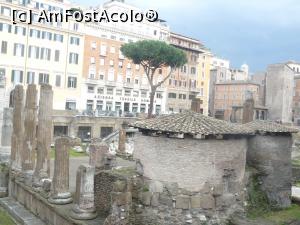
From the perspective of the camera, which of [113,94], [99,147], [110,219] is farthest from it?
[113,94]

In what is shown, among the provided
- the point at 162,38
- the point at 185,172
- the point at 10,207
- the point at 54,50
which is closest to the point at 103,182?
the point at 185,172

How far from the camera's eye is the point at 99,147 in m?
15.3

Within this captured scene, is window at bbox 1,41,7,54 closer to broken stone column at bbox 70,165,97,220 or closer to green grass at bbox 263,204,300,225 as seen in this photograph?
broken stone column at bbox 70,165,97,220

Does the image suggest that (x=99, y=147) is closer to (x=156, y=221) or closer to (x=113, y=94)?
(x=156, y=221)

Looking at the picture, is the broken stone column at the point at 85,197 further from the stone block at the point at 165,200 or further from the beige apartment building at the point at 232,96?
the beige apartment building at the point at 232,96

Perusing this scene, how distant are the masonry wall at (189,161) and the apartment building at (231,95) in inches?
1865

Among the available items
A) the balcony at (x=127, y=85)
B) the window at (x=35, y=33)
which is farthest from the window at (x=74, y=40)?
the balcony at (x=127, y=85)

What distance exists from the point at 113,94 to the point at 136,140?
36.5 m

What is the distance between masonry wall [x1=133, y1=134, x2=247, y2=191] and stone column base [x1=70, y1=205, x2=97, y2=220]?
2.06 meters

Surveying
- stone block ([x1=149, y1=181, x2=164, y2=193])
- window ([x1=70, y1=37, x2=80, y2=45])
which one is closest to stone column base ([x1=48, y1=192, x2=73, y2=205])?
stone block ([x1=149, y1=181, x2=164, y2=193])

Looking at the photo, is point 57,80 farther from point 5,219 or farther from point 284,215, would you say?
point 284,215

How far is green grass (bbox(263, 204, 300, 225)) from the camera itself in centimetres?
1236

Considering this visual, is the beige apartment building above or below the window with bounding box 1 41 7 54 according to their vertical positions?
below

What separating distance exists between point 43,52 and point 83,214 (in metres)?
32.2
